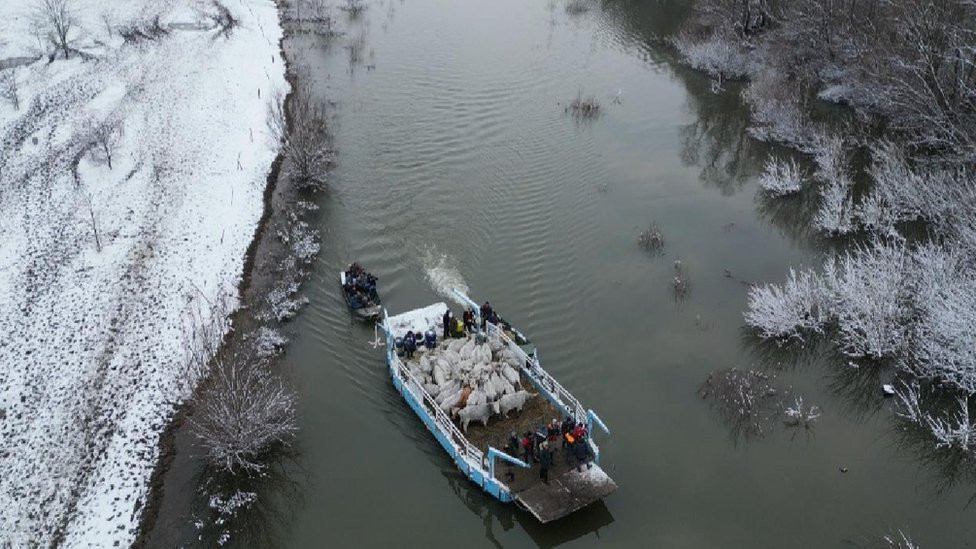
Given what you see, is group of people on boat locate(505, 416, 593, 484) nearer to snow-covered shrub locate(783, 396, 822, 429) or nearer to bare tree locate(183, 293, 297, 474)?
bare tree locate(183, 293, 297, 474)

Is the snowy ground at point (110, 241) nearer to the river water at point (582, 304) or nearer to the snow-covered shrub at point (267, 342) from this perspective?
the snow-covered shrub at point (267, 342)

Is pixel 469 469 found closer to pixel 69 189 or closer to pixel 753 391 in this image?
pixel 753 391

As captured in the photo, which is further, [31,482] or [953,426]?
[953,426]

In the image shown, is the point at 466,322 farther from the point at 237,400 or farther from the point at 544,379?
the point at 237,400

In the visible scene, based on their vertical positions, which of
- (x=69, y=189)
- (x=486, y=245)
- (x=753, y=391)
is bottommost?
(x=69, y=189)

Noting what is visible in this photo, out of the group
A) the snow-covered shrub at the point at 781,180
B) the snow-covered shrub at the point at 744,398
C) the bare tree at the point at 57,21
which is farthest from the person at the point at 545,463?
the bare tree at the point at 57,21

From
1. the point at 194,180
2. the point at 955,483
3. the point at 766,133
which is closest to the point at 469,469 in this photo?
the point at 955,483

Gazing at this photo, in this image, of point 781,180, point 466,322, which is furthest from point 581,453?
point 781,180
